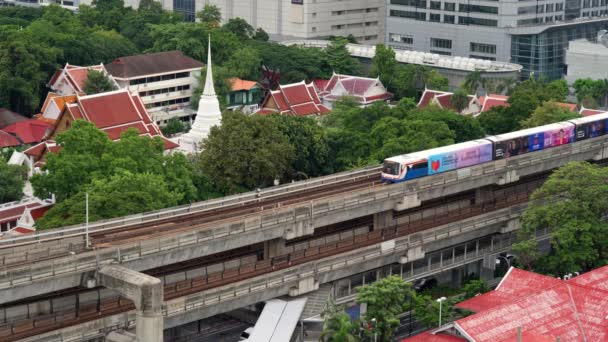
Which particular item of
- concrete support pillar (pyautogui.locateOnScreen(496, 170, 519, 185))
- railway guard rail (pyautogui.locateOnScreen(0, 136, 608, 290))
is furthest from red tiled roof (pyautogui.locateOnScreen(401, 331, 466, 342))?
concrete support pillar (pyautogui.locateOnScreen(496, 170, 519, 185))

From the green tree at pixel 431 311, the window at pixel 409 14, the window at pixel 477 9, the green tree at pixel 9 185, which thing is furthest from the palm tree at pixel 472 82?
the green tree at pixel 431 311

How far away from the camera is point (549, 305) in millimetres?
54906

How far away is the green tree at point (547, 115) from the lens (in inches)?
3386

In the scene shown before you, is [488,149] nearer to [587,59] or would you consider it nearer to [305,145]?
[305,145]

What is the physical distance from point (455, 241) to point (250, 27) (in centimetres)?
6700

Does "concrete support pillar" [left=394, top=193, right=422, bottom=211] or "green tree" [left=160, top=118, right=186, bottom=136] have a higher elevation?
"concrete support pillar" [left=394, top=193, right=422, bottom=211]

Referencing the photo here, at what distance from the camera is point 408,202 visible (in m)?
64.8

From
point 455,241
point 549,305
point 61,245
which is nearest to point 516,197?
point 455,241

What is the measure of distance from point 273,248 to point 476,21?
6694 centimetres

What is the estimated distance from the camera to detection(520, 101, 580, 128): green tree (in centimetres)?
8600

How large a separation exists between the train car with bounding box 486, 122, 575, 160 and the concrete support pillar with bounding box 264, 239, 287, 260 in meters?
17.8

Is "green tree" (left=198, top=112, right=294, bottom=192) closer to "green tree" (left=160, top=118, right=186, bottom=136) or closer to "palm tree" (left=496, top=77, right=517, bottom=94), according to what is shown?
"green tree" (left=160, top=118, right=186, bottom=136)

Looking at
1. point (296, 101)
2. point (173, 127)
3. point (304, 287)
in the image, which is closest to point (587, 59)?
point (296, 101)

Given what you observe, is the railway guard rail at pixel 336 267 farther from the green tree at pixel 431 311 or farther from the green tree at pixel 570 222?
the green tree at pixel 431 311
